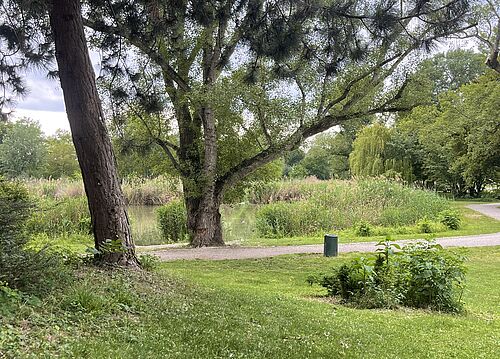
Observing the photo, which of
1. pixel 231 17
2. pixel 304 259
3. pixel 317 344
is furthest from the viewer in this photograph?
pixel 304 259

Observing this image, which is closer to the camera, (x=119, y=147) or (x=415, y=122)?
(x=119, y=147)

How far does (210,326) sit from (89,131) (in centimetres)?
293

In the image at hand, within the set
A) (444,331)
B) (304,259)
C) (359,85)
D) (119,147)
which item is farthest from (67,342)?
(359,85)

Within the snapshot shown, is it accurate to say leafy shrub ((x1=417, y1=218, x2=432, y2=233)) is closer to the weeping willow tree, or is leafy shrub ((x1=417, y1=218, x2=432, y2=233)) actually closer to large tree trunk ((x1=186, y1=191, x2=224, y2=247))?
large tree trunk ((x1=186, y1=191, x2=224, y2=247))

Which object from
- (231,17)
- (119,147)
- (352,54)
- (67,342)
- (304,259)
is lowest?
(304,259)

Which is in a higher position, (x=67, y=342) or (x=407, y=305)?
(x=67, y=342)

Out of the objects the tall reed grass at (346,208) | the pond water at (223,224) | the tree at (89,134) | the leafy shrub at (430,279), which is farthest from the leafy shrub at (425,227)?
the tree at (89,134)

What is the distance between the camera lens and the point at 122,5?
6883 millimetres

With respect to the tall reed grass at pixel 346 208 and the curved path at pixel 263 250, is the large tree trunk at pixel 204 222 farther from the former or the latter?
the tall reed grass at pixel 346 208

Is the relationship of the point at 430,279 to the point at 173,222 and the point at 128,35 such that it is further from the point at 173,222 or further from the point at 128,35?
the point at 173,222

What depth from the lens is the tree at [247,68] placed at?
243 inches

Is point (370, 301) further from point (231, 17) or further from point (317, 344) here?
point (231, 17)

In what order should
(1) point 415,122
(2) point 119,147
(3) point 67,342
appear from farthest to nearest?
(1) point 415,122, (2) point 119,147, (3) point 67,342

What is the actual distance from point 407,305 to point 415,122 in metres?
21.1
